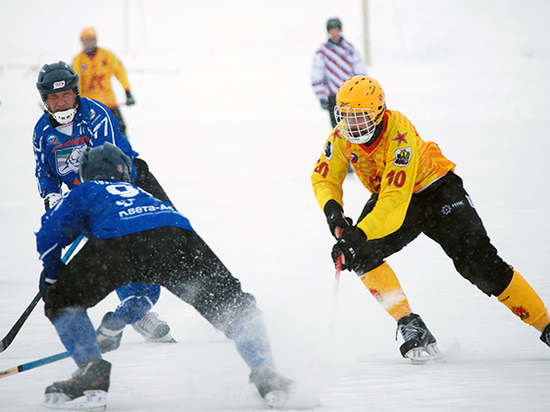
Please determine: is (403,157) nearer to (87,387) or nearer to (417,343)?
(417,343)

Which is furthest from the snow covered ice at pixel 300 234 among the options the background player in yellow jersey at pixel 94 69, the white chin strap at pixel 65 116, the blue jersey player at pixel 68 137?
the background player in yellow jersey at pixel 94 69

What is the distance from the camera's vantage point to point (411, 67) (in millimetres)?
29219

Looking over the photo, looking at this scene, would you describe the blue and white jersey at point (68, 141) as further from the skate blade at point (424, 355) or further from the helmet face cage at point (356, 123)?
the skate blade at point (424, 355)

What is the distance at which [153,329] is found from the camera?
378cm

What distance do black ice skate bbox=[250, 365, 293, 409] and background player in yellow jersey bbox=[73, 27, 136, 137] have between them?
21.1ft

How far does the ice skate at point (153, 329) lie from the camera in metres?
3.77

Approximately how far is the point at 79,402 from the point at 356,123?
1779mm

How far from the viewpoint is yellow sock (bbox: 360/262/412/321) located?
11.5 feet

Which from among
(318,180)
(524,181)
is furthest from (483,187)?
(318,180)

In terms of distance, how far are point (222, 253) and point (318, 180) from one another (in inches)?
92.0

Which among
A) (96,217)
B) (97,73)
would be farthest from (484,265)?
(97,73)

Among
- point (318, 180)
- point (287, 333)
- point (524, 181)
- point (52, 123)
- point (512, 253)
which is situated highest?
point (52, 123)

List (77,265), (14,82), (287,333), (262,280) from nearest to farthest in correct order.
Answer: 1. (77,265)
2. (287,333)
3. (262,280)
4. (14,82)

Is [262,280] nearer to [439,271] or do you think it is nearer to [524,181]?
[439,271]
